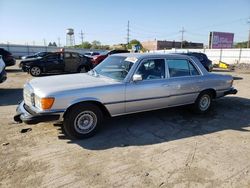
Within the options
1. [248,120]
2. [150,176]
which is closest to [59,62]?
[248,120]

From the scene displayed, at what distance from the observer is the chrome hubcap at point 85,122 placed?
468 cm

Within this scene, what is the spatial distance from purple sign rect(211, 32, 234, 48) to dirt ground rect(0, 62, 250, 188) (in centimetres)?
4141

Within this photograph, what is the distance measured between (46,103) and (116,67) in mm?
1871

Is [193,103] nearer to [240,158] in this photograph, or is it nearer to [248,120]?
[248,120]

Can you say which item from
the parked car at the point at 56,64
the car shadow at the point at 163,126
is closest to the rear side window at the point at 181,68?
the car shadow at the point at 163,126

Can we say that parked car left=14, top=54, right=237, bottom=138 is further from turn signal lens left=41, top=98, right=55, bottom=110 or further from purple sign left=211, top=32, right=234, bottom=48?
purple sign left=211, top=32, right=234, bottom=48

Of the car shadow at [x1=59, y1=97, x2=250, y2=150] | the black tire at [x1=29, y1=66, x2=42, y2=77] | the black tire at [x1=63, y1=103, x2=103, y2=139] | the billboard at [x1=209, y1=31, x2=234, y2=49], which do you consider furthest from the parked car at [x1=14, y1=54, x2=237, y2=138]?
the billboard at [x1=209, y1=31, x2=234, y2=49]

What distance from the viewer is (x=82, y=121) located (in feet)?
→ 15.6

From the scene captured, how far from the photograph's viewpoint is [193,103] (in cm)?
643

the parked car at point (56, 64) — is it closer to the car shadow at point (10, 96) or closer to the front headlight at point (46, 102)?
the car shadow at point (10, 96)

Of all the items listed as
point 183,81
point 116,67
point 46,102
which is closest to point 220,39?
point 183,81

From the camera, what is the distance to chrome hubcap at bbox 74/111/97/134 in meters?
4.68

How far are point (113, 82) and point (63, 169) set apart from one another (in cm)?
201

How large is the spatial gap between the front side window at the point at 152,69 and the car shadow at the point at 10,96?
452 centimetres
